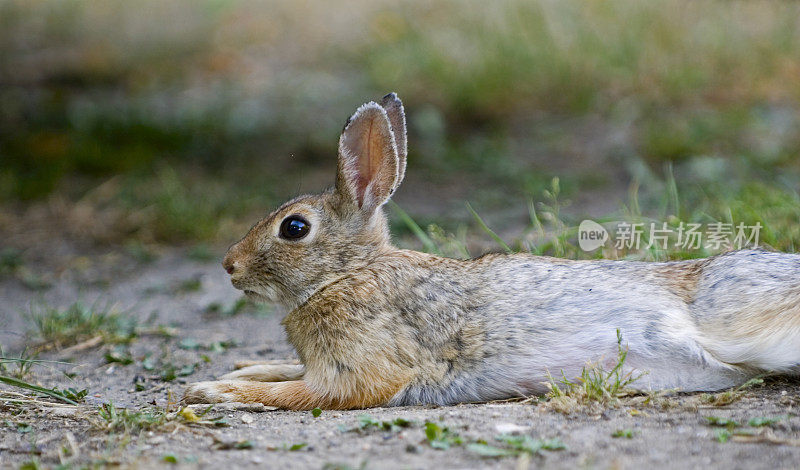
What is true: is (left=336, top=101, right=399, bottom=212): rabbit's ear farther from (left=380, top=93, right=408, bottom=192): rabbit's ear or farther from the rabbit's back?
the rabbit's back

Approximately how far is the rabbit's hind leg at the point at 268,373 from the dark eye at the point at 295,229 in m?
0.64

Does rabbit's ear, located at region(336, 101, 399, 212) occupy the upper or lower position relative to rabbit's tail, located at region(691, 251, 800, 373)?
upper

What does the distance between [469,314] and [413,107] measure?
19.2 feet

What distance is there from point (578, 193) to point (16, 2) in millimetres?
7248

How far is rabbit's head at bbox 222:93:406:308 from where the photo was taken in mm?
4410

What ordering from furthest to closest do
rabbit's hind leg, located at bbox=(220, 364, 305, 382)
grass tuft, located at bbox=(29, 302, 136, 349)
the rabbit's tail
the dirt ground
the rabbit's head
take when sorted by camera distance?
grass tuft, located at bbox=(29, 302, 136, 349)
rabbit's hind leg, located at bbox=(220, 364, 305, 382)
the rabbit's head
the rabbit's tail
the dirt ground

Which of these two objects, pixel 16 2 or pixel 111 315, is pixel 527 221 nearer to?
pixel 111 315

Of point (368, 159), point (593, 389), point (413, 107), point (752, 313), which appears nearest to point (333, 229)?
point (368, 159)

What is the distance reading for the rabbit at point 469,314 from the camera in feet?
12.9

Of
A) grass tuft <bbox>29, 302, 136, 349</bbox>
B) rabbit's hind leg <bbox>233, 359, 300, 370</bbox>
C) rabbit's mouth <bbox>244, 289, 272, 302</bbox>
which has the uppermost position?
rabbit's mouth <bbox>244, 289, 272, 302</bbox>

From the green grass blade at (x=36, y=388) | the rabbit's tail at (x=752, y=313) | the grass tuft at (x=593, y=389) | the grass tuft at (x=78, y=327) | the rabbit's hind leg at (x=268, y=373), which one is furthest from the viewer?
the grass tuft at (x=78, y=327)

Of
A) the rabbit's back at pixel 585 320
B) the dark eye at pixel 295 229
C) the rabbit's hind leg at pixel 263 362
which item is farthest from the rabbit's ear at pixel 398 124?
the rabbit's hind leg at pixel 263 362

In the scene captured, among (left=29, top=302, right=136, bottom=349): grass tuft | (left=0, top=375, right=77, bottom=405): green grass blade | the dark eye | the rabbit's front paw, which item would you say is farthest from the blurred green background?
(left=0, top=375, right=77, bottom=405): green grass blade

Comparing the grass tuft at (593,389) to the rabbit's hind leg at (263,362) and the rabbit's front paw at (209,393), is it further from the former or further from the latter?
the rabbit's hind leg at (263,362)
